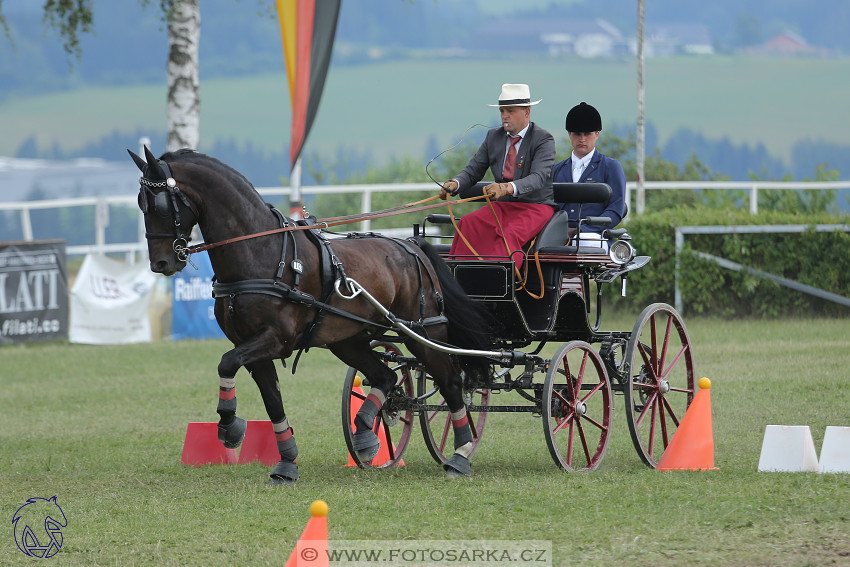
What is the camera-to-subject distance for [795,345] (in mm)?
12625

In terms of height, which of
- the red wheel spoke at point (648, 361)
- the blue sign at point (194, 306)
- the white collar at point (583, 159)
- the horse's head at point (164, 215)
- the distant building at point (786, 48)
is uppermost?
the distant building at point (786, 48)

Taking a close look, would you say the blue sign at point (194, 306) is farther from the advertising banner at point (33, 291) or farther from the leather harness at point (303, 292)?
the leather harness at point (303, 292)

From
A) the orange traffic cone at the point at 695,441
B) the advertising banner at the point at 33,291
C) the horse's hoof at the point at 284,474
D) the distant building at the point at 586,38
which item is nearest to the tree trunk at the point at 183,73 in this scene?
the advertising banner at the point at 33,291

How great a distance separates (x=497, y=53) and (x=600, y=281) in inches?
3346

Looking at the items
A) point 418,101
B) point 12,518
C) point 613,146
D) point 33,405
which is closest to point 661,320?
point 613,146

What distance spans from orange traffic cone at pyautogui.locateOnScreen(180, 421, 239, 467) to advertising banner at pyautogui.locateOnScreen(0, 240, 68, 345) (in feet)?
24.7

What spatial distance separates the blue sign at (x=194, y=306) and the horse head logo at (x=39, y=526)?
332 inches

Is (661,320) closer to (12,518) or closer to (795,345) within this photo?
(795,345)

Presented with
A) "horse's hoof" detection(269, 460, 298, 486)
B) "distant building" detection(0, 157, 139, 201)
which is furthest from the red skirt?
"distant building" detection(0, 157, 139, 201)

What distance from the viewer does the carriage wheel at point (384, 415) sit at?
24.2ft

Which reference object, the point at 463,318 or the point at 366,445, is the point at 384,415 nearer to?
the point at 366,445

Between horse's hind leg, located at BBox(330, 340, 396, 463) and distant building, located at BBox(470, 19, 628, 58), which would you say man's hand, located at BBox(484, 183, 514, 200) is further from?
distant building, located at BBox(470, 19, 628, 58)

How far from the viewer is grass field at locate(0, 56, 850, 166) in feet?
228

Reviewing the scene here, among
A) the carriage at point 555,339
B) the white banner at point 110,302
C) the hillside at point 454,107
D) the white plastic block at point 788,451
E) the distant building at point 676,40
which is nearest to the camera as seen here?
the white plastic block at point 788,451
